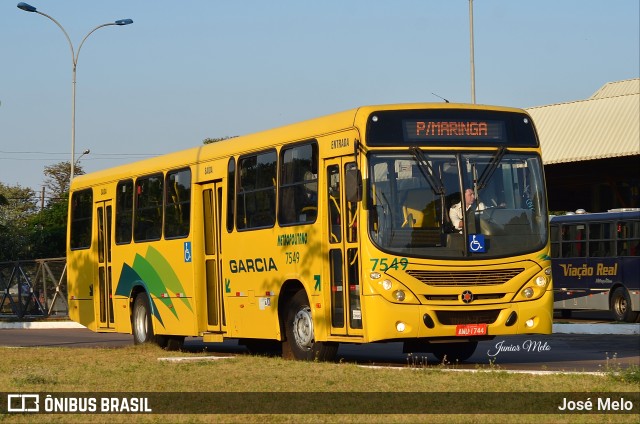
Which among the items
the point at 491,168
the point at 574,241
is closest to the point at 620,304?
the point at 574,241

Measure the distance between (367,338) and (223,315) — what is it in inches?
179

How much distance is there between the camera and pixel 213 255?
21047 mm

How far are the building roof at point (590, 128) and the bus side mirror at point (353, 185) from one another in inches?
1042

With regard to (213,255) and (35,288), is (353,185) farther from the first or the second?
(35,288)

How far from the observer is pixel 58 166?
11175cm

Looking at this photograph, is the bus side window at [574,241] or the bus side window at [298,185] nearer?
the bus side window at [298,185]

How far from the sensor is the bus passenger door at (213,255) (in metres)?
20.8

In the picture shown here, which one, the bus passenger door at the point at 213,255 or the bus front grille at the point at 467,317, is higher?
the bus passenger door at the point at 213,255

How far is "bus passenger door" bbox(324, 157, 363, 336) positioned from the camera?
17062mm

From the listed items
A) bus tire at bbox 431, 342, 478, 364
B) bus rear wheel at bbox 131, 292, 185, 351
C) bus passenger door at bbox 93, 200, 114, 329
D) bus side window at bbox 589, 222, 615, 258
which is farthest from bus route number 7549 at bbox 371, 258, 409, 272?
bus side window at bbox 589, 222, 615, 258

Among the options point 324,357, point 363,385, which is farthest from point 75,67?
point 363,385

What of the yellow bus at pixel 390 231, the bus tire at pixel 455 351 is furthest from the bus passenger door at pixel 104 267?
the bus tire at pixel 455 351

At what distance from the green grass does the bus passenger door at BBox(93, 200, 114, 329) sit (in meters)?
7.02

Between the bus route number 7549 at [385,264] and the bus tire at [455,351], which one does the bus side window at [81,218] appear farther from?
the bus route number 7549 at [385,264]
